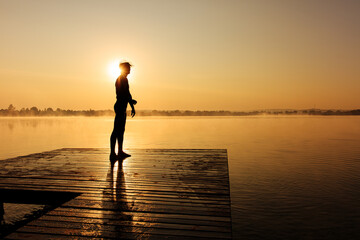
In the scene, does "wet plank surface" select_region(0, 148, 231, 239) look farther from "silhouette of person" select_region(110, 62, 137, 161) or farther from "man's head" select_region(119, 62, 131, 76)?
"man's head" select_region(119, 62, 131, 76)

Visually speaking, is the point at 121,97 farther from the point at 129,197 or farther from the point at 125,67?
the point at 129,197

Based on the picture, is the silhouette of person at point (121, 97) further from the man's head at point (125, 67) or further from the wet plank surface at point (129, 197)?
the wet plank surface at point (129, 197)

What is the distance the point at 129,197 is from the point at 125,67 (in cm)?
434

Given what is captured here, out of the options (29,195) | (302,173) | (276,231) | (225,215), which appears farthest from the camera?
(302,173)

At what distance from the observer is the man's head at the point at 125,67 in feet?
28.2

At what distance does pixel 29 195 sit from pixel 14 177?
1393 millimetres

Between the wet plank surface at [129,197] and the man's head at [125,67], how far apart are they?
8.48ft

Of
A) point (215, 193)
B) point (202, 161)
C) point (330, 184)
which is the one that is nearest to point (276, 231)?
point (202, 161)

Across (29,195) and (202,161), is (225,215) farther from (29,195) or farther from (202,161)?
(202,161)

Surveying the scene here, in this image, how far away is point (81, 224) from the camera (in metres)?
4.00

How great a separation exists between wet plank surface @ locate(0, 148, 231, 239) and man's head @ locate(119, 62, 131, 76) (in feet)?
8.48

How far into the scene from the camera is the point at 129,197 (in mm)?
5355

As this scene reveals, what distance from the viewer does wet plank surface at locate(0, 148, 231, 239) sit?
3.81m

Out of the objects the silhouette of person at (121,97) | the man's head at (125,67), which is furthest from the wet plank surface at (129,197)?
the man's head at (125,67)
